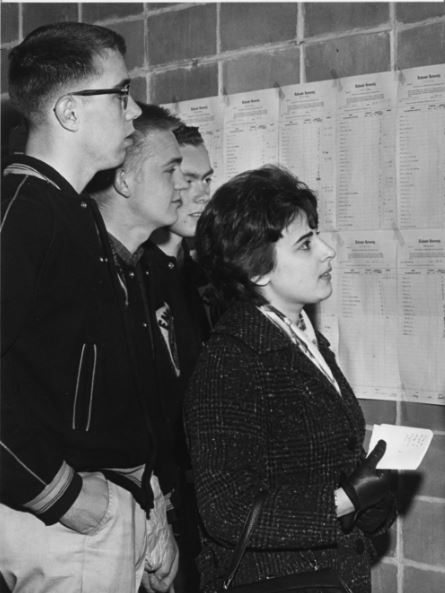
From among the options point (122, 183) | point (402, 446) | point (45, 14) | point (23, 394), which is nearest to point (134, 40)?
point (45, 14)

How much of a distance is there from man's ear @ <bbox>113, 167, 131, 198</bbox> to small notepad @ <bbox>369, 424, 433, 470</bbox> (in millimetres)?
793

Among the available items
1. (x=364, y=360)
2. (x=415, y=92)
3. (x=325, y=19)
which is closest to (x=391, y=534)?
(x=364, y=360)

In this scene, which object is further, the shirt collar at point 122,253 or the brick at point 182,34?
the brick at point 182,34

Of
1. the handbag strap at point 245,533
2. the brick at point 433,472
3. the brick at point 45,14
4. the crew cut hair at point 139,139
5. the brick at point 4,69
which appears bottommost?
the brick at point 433,472

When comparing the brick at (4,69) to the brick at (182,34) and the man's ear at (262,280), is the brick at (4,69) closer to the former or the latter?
the brick at (182,34)

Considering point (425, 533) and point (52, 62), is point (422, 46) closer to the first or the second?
point (52, 62)

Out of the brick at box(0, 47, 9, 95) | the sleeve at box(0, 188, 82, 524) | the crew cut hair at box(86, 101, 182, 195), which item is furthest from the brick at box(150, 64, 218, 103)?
the sleeve at box(0, 188, 82, 524)

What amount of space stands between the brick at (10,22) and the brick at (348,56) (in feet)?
3.62

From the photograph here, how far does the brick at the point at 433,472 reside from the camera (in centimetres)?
219

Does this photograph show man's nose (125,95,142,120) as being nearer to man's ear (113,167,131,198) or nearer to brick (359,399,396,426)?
man's ear (113,167,131,198)

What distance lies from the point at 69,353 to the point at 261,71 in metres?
1.23

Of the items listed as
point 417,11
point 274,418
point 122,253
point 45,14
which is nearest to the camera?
point 274,418

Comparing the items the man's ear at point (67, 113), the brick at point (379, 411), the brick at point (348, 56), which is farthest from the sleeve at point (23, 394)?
the brick at point (348, 56)

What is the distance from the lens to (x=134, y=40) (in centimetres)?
268
